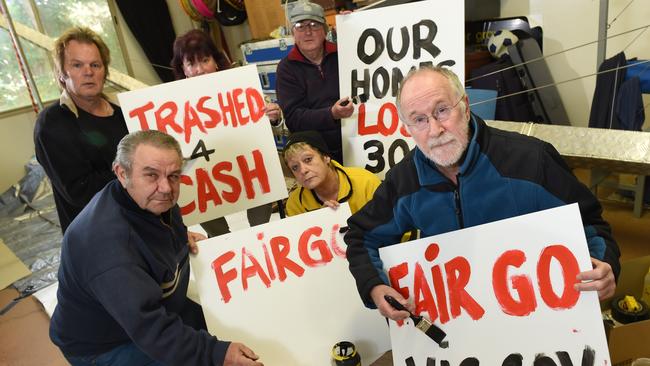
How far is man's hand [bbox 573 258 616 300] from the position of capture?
978 mm

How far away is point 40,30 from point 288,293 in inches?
190

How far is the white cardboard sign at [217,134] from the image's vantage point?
1697mm

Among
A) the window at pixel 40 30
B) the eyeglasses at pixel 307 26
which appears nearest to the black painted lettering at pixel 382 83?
the eyeglasses at pixel 307 26

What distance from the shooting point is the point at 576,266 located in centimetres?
101

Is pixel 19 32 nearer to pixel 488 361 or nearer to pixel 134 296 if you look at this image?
pixel 134 296

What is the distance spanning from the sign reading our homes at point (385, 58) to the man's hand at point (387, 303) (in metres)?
0.81

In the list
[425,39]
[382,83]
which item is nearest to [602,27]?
[425,39]

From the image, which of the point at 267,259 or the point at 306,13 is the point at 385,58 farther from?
the point at 267,259

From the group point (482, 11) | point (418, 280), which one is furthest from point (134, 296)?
point (482, 11)

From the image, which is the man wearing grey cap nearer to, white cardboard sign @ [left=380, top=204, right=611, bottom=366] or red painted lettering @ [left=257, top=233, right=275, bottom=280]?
red painted lettering @ [left=257, top=233, right=275, bottom=280]

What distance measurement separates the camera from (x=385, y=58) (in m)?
1.80

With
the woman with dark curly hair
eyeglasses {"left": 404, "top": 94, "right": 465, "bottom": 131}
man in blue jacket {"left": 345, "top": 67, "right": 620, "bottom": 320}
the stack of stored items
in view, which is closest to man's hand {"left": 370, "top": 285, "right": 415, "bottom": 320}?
man in blue jacket {"left": 345, "top": 67, "right": 620, "bottom": 320}

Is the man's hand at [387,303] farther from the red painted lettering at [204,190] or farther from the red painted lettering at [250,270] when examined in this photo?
the red painted lettering at [204,190]

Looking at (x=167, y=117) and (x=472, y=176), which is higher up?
(x=167, y=117)
